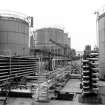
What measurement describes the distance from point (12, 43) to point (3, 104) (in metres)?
9.31

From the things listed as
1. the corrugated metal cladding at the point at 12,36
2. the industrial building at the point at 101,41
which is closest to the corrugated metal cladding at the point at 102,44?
the industrial building at the point at 101,41

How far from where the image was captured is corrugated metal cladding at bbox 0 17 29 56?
627 inches

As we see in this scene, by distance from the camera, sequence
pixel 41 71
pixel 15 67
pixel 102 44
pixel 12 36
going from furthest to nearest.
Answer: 1. pixel 12 36
2. pixel 41 71
3. pixel 102 44
4. pixel 15 67

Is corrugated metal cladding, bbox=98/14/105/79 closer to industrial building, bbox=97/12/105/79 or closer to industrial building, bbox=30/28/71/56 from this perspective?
industrial building, bbox=97/12/105/79

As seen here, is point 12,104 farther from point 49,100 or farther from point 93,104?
point 93,104

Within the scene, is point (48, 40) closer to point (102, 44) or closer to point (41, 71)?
point (41, 71)

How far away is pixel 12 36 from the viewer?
636 inches

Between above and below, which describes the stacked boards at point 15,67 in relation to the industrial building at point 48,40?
below

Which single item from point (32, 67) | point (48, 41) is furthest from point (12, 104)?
point (48, 41)

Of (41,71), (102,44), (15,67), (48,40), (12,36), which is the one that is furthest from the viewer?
(48,40)

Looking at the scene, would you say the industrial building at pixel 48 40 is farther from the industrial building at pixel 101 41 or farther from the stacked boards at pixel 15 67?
the industrial building at pixel 101 41

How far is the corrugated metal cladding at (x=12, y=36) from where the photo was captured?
15.9 meters

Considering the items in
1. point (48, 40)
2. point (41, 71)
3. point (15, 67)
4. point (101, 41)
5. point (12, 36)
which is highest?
point (48, 40)

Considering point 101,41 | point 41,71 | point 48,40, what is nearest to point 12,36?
point 41,71
